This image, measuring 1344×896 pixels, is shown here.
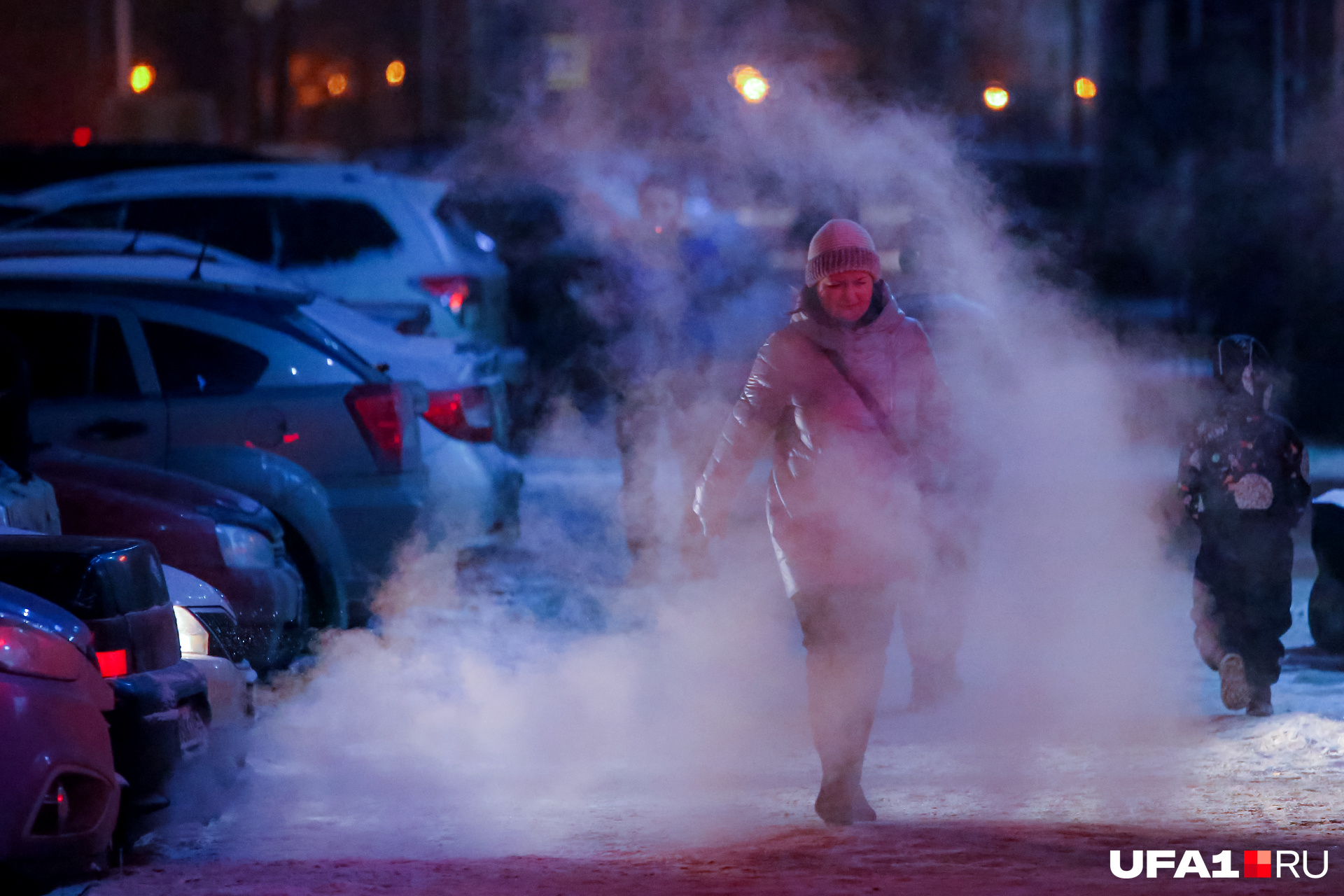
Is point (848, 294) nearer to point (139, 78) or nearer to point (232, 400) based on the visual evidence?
point (232, 400)

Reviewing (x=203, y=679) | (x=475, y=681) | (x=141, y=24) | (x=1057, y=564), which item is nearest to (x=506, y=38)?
(x=141, y=24)

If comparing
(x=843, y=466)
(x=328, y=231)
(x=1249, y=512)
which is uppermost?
(x=328, y=231)

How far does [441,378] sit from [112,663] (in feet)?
13.7

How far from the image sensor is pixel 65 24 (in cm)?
2728

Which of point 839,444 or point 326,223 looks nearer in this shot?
point 839,444

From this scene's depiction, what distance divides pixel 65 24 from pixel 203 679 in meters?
25.8

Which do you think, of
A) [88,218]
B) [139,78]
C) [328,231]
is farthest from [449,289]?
[139,78]

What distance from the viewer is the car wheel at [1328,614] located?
6785 millimetres

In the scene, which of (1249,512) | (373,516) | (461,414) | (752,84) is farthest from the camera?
(752,84)

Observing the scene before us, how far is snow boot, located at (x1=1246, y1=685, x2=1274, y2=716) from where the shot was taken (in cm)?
591

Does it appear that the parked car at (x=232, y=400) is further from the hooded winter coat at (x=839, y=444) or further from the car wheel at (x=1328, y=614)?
the car wheel at (x=1328, y=614)

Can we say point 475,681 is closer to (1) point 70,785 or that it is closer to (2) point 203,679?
(2) point 203,679

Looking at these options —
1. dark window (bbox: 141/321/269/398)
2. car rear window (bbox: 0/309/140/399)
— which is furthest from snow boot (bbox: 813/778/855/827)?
car rear window (bbox: 0/309/140/399)

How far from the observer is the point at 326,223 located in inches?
417
